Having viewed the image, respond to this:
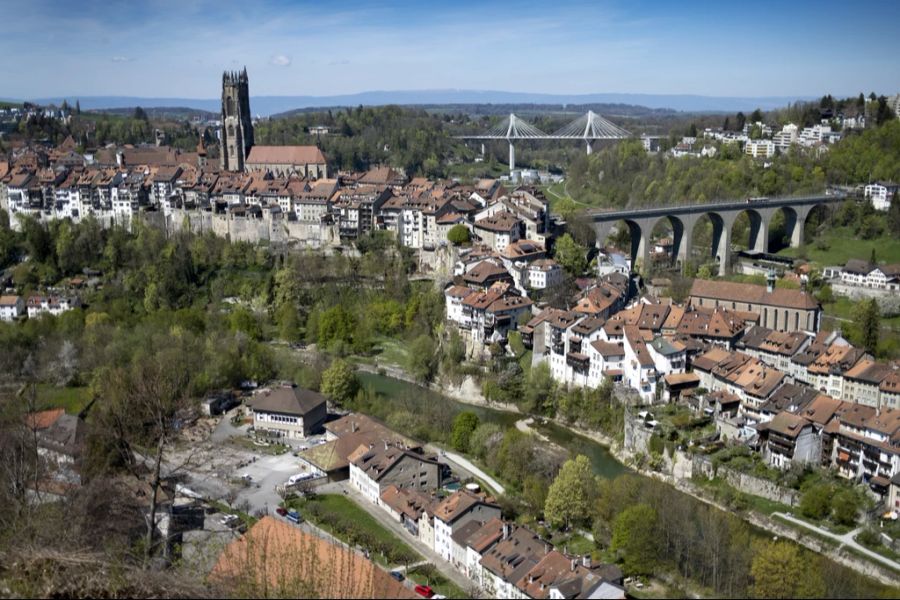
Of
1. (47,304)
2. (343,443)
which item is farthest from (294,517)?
(47,304)

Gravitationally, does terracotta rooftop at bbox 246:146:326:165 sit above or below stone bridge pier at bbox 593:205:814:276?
above

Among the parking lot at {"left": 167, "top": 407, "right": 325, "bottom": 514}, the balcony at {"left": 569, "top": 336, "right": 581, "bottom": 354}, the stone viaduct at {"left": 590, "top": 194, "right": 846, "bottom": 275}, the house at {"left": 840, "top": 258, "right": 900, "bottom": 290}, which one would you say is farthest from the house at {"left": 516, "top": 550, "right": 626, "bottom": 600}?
the stone viaduct at {"left": 590, "top": 194, "right": 846, "bottom": 275}

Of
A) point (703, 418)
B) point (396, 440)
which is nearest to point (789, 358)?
point (703, 418)

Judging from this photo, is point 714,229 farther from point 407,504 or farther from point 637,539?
point 637,539

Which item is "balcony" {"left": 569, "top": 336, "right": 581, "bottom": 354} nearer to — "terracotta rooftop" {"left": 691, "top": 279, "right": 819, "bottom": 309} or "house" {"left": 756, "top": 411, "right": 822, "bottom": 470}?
"terracotta rooftop" {"left": 691, "top": 279, "right": 819, "bottom": 309}

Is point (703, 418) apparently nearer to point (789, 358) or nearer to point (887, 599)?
point (789, 358)

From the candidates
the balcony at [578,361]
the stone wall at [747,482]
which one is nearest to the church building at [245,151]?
the balcony at [578,361]
